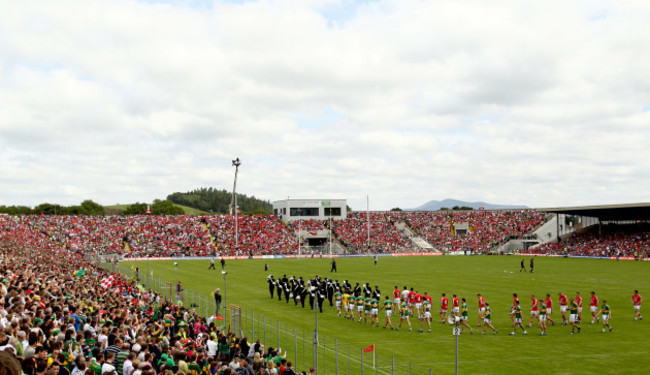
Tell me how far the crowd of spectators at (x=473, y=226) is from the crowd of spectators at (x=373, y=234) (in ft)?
13.2

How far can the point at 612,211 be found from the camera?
248ft

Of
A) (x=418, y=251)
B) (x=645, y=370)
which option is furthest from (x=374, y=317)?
(x=418, y=251)

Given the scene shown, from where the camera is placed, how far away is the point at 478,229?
94.5m

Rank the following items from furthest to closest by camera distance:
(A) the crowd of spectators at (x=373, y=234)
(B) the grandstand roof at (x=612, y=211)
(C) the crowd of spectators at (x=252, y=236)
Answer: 1. (A) the crowd of spectators at (x=373, y=234)
2. (C) the crowd of spectators at (x=252, y=236)
3. (B) the grandstand roof at (x=612, y=211)

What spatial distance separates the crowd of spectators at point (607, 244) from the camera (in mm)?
69188

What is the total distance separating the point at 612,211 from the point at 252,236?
51787 mm

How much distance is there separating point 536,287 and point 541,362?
22179 mm

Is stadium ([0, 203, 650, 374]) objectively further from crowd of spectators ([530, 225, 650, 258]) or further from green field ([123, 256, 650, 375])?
crowd of spectators ([530, 225, 650, 258])

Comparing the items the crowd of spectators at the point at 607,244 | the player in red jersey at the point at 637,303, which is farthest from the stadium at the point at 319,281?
the player in red jersey at the point at 637,303

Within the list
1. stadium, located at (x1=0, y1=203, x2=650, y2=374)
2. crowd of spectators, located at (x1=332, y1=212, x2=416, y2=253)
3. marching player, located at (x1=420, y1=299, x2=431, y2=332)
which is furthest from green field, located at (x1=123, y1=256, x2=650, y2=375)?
crowd of spectators, located at (x1=332, y1=212, x2=416, y2=253)

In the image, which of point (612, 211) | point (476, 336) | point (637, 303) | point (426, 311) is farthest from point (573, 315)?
point (612, 211)

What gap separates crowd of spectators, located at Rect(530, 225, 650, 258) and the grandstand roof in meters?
1.42

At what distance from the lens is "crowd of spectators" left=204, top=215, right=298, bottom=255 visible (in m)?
80.8

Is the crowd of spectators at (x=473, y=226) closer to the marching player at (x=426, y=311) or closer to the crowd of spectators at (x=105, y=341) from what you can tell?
the marching player at (x=426, y=311)
